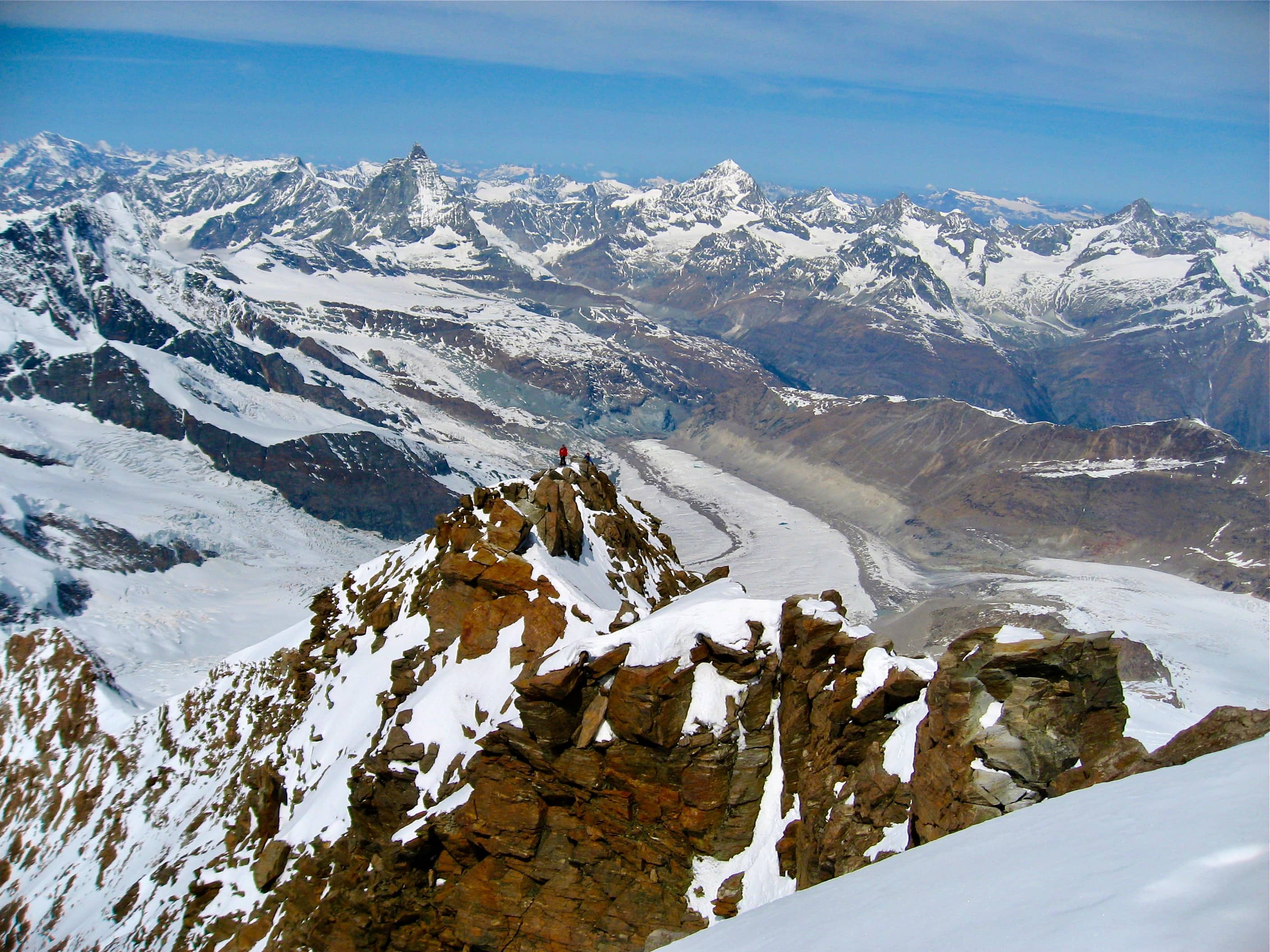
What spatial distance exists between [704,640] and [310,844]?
2364 centimetres

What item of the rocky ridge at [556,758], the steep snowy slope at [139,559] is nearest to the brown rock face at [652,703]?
the rocky ridge at [556,758]

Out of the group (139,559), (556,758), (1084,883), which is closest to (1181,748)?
(1084,883)

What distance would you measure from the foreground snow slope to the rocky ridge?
11.5ft

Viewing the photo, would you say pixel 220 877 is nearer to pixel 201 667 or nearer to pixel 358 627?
pixel 358 627

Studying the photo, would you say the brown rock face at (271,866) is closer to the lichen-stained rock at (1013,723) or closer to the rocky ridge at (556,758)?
the rocky ridge at (556,758)

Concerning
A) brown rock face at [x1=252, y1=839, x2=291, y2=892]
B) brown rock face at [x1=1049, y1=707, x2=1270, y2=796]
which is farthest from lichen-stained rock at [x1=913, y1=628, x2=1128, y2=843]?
brown rock face at [x1=252, y1=839, x2=291, y2=892]

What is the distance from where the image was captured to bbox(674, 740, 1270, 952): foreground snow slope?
36.5 feet

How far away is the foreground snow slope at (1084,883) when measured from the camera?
11.1m

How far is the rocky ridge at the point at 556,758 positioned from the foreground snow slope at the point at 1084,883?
350cm

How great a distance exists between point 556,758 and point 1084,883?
21254 mm

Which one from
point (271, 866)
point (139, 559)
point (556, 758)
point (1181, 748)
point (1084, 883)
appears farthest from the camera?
point (139, 559)

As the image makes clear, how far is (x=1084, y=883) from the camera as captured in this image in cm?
1330

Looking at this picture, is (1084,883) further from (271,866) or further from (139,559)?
(139,559)

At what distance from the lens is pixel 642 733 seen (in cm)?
2995
